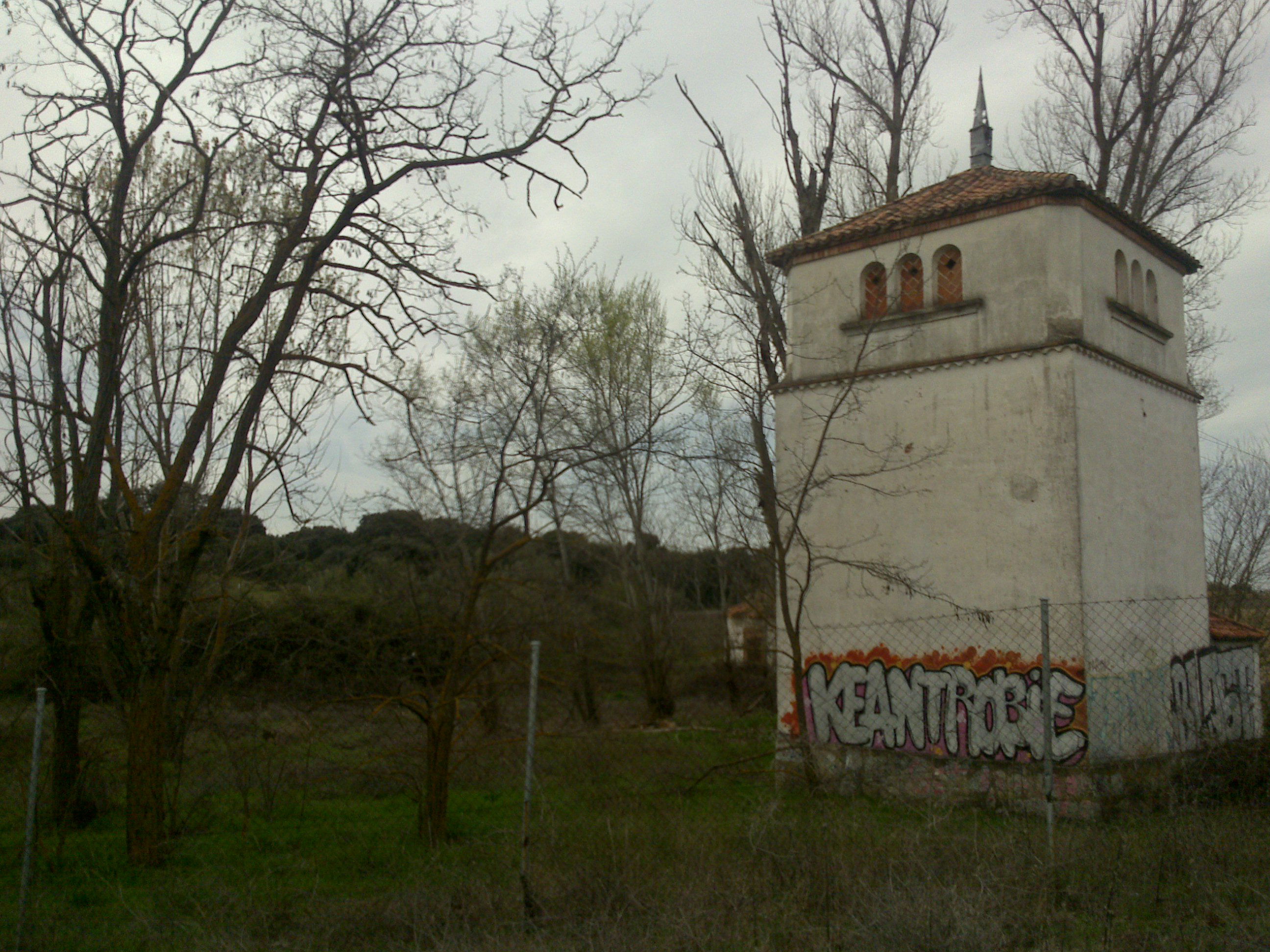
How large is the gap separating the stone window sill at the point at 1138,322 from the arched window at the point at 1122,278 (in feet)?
0.54

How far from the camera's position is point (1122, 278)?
1310 centimetres

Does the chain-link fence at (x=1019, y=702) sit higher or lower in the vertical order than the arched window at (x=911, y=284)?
lower

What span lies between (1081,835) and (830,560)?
17.9 ft

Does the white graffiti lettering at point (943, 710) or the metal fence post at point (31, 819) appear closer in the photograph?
the metal fence post at point (31, 819)

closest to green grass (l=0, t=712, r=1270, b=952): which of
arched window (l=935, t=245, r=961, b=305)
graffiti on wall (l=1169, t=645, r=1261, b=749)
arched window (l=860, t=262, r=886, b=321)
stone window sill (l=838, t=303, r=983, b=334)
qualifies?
graffiti on wall (l=1169, t=645, r=1261, b=749)

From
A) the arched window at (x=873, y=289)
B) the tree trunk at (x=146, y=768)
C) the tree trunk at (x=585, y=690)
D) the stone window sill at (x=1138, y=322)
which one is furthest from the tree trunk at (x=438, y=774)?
the tree trunk at (x=585, y=690)

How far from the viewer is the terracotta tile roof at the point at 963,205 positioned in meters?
12.0

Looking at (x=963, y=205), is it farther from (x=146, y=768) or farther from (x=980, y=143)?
(x=146, y=768)

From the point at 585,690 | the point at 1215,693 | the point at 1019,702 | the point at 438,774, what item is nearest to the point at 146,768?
the point at 438,774

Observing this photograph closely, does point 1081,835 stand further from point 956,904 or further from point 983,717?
point 983,717

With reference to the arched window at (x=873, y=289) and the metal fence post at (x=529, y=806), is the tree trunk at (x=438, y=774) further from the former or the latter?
the arched window at (x=873, y=289)

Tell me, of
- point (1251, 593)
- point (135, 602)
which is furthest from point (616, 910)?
point (1251, 593)

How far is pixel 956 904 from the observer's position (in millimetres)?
5562

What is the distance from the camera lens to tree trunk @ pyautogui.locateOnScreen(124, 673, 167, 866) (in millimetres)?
8305
